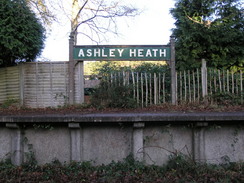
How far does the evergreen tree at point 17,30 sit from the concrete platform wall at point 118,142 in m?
2.92

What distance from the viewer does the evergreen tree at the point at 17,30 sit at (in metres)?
6.57

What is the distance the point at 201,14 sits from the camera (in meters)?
10.9

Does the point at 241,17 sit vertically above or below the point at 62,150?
above

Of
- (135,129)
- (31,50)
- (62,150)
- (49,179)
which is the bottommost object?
(49,179)

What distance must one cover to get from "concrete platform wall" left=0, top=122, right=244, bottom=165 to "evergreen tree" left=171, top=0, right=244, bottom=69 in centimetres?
538

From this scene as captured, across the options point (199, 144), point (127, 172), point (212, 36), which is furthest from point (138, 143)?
point (212, 36)

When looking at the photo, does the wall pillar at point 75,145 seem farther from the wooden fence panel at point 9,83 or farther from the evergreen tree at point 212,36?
the evergreen tree at point 212,36

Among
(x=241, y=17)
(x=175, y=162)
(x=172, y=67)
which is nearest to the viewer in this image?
(x=175, y=162)

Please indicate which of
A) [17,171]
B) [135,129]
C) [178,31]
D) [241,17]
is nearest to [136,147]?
[135,129]

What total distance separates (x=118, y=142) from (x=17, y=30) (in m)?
4.84

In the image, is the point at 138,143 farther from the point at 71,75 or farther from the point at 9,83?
the point at 9,83

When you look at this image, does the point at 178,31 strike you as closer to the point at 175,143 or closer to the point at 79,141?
the point at 175,143

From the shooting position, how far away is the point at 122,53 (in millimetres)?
7422

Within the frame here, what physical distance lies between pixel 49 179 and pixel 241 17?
1103 centimetres
